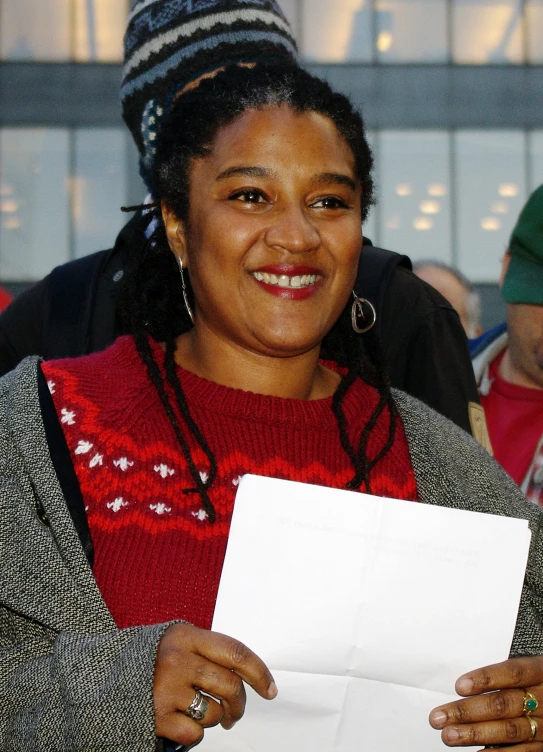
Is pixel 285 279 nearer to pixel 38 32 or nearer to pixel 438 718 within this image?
pixel 438 718

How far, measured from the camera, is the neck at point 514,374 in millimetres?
4059

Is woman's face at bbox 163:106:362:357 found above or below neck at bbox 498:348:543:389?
above

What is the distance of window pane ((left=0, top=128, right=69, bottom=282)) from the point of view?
1587 centimetres

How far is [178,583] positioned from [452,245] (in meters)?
14.2

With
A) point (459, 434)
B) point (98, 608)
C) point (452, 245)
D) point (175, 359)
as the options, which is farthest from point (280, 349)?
point (452, 245)

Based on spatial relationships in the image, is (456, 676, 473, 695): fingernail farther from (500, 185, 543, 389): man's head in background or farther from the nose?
(500, 185, 543, 389): man's head in background

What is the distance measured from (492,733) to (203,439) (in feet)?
2.67

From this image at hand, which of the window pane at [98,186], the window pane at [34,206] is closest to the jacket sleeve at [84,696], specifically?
the window pane at [98,186]

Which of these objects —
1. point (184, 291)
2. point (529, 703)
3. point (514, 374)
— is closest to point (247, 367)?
point (184, 291)

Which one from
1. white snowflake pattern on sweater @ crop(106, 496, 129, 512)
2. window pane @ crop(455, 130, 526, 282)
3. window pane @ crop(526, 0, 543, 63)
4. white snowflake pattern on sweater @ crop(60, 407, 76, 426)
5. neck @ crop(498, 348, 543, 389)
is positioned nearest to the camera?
white snowflake pattern on sweater @ crop(106, 496, 129, 512)

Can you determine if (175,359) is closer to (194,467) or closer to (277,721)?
(194,467)

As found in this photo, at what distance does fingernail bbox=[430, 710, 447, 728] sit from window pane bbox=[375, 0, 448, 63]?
15.2 m

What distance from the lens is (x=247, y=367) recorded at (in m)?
2.54

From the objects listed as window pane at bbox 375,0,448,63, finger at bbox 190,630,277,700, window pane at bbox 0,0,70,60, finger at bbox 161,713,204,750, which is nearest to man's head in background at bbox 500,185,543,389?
finger at bbox 190,630,277,700
